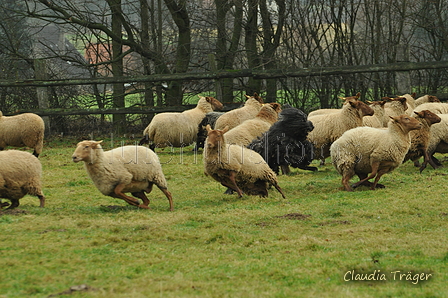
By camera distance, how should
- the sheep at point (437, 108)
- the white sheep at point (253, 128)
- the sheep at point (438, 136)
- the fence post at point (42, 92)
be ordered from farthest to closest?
the fence post at point (42, 92) → the sheep at point (437, 108) → the sheep at point (438, 136) → the white sheep at point (253, 128)

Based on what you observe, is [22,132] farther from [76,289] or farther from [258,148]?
[76,289]

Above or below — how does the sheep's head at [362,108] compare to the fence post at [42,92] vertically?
below

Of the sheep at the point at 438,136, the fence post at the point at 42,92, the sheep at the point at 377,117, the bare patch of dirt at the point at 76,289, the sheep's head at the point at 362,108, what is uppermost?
the fence post at the point at 42,92

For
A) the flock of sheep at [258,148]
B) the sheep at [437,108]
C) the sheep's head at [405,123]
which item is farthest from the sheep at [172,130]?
the sheep's head at [405,123]

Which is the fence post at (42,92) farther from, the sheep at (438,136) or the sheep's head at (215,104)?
the sheep at (438,136)

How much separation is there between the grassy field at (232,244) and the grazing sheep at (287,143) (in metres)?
1.06

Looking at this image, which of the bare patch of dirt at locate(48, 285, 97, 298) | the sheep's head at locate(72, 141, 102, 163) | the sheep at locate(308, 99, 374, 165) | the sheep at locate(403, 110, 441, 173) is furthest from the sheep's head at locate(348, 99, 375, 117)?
the bare patch of dirt at locate(48, 285, 97, 298)

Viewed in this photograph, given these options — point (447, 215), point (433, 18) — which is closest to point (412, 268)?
point (447, 215)

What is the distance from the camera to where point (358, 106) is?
1212 centimetres

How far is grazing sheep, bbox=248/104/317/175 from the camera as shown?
434 inches

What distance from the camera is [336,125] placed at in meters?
12.1

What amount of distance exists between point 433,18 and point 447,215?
14916mm

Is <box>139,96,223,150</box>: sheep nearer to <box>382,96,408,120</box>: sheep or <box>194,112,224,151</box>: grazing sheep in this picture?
<box>194,112,224,151</box>: grazing sheep

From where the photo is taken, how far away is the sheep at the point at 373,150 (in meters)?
9.70
